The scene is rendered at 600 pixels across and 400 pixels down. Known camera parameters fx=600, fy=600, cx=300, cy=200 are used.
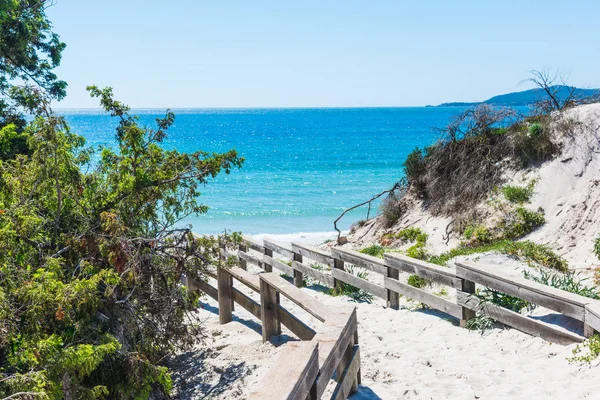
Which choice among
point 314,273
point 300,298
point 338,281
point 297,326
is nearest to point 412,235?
point 314,273

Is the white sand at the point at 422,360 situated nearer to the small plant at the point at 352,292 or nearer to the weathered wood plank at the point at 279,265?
the small plant at the point at 352,292

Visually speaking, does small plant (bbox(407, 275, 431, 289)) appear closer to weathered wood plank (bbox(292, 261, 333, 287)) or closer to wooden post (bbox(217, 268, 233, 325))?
weathered wood plank (bbox(292, 261, 333, 287))

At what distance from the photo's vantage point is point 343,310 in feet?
16.1

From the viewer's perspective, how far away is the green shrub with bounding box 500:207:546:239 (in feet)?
41.4

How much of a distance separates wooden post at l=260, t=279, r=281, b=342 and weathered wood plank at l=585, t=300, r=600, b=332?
304cm

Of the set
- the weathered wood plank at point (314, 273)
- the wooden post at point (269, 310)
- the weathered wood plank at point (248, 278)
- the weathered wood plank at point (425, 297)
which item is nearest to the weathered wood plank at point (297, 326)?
the wooden post at point (269, 310)

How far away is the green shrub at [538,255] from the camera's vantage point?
9.42 meters

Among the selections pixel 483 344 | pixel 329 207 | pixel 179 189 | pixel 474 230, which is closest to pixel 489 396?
pixel 483 344

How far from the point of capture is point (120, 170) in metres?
6.65

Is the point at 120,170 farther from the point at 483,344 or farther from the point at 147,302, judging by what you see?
the point at 483,344

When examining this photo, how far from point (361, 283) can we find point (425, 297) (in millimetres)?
1279

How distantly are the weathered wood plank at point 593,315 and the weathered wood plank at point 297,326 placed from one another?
2.43m

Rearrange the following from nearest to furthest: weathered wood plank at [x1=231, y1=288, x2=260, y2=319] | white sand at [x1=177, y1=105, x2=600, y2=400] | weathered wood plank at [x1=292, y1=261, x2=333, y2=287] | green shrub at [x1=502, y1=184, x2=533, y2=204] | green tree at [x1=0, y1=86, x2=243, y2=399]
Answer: green tree at [x1=0, y1=86, x2=243, y2=399] < white sand at [x1=177, y1=105, x2=600, y2=400] < weathered wood plank at [x1=231, y1=288, x2=260, y2=319] < weathered wood plank at [x1=292, y1=261, x2=333, y2=287] < green shrub at [x1=502, y1=184, x2=533, y2=204]

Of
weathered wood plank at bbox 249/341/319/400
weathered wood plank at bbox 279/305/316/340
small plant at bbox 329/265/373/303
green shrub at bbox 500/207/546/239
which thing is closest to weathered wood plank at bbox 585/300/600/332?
weathered wood plank at bbox 279/305/316/340
